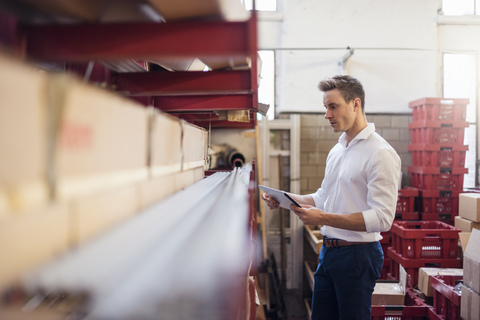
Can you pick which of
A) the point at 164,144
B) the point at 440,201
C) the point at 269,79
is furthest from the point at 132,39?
the point at 440,201

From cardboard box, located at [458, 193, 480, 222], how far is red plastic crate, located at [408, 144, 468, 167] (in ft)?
2.06

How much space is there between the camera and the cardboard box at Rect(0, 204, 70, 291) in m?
0.53

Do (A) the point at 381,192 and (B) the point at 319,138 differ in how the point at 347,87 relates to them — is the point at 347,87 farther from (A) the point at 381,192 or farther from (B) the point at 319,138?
(B) the point at 319,138

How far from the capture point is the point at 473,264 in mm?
2346

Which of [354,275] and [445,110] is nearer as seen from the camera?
[354,275]

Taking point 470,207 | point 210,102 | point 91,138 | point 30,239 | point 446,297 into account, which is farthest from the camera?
A: point 470,207

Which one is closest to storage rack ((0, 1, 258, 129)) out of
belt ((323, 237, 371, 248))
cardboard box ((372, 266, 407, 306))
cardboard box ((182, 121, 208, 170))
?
cardboard box ((182, 121, 208, 170))

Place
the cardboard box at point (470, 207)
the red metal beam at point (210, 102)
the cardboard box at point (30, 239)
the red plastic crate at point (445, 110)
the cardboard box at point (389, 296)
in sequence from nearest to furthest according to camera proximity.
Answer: the cardboard box at point (30, 239) < the red metal beam at point (210, 102) < the cardboard box at point (389, 296) < the cardboard box at point (470, 207) < the red plastic crate at point (445, 110)

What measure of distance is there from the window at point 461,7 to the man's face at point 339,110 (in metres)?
4.25

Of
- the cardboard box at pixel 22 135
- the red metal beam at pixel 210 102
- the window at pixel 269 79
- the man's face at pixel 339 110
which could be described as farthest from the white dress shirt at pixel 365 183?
Result: the window at pixel 269 79

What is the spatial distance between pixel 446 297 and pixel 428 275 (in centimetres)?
35

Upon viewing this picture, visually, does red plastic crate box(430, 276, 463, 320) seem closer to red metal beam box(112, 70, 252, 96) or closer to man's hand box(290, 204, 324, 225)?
man's hand box(290, 204, 324, 225)

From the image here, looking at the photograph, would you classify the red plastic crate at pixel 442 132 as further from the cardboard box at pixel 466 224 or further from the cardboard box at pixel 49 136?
the cardboard box at pixel 49 136

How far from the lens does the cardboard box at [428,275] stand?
3.06 m
